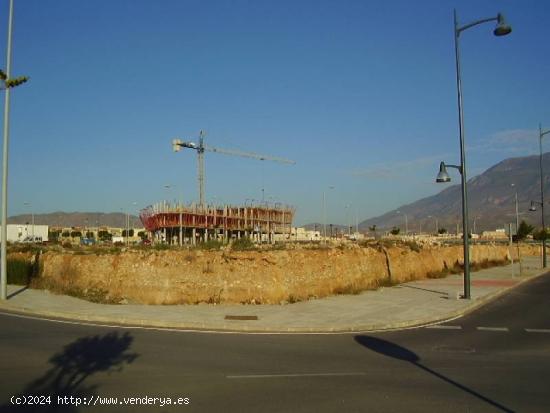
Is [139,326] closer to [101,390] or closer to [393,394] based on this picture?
[101,390]

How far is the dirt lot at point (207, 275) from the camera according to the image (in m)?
19.5

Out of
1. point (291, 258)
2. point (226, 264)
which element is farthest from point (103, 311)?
point (291, 258)

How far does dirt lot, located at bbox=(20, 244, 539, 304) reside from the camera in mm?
19500

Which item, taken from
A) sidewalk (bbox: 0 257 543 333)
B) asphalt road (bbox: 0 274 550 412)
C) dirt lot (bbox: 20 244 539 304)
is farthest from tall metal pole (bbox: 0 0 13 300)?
asphalt road (bbox: 0 274 550 412)

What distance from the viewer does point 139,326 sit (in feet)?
48.8

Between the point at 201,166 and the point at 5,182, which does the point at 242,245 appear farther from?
the point at 201,166

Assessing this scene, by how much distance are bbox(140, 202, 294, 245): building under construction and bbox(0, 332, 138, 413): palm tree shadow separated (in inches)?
1364

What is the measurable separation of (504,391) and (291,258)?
1279 cm

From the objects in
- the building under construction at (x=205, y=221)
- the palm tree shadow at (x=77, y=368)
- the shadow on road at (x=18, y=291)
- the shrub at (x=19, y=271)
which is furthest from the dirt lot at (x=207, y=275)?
the building under construction at (x=205, y=221)

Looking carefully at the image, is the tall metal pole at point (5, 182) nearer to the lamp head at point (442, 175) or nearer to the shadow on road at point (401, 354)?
the shadow on road at point (401, 354)

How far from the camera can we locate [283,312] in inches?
679

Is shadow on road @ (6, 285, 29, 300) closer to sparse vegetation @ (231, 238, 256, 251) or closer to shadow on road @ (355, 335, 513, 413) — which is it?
sparse vegetation @ (231, 238, 256, 251)

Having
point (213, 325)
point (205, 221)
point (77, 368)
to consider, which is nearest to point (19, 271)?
point (213, 325)

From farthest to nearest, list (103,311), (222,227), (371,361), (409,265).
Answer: (222,227), (409,265), (103,311), (371,361)
